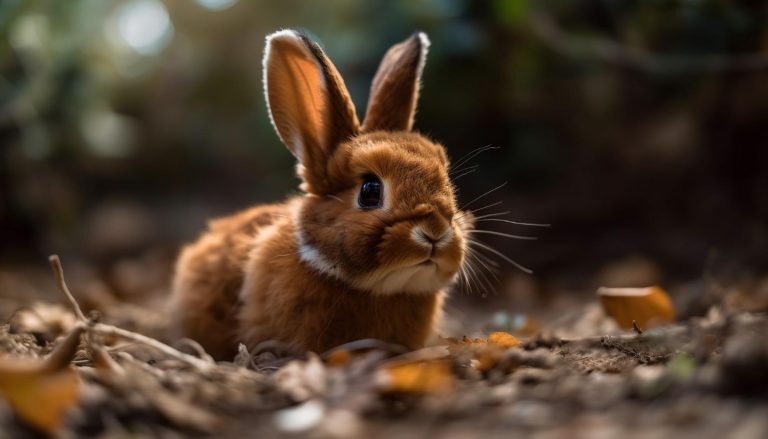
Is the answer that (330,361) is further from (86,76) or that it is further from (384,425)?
(86,76)

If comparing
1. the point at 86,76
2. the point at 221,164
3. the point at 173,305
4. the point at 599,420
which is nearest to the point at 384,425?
the point at 599,420

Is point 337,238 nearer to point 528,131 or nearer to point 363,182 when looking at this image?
point 363,182

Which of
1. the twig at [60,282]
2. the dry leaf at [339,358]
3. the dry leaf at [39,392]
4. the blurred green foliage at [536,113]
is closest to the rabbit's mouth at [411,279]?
the dry leaf at [339,358]

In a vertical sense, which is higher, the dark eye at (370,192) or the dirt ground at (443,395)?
the dark eye at (370,192)

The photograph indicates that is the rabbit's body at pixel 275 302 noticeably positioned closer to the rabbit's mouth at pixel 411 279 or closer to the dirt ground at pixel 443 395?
the rabbit's mouth at pixel 411 279

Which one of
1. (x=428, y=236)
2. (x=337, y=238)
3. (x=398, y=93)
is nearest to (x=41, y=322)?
(x=337, y=238)

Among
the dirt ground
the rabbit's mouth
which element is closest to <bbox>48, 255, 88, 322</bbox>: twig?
the dirt ground

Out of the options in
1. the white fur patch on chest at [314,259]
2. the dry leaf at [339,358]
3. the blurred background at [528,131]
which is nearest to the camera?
the dry leaf at [339,358]
